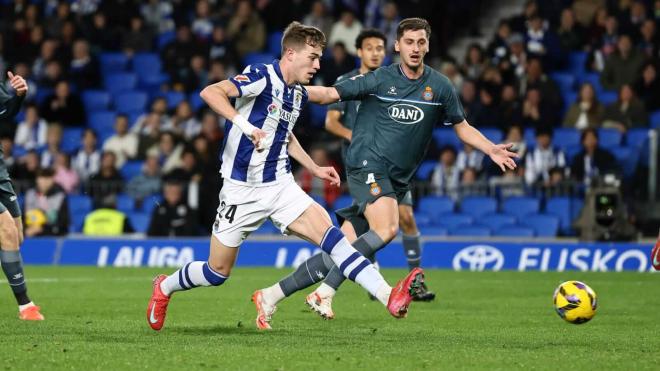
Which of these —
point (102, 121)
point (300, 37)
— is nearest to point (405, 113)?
point (300, 37)

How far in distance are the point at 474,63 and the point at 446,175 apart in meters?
3.15

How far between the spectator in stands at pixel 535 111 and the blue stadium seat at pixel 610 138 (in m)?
0.97

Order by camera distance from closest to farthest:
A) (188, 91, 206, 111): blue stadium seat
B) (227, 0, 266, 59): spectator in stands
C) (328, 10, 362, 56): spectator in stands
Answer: (328, 10, 362, 56): spectator in stands, (188, 91, 206, 111): blue stadium seat, (227, 0, 266, 59): spectator in stands

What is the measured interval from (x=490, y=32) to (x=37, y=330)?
17.1 m

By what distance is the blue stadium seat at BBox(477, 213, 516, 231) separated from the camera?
19.5 meters

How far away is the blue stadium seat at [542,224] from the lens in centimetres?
1919

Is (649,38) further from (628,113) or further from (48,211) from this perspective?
(48,211)

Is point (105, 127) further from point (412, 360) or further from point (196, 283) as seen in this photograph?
point (412, 360)

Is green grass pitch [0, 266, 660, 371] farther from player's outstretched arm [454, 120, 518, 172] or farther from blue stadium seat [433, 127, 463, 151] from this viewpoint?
blue stadium seat [433, 127, 463, 151]

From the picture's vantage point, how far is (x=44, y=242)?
19750 mm

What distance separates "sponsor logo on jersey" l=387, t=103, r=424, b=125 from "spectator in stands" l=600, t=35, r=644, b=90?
11601 millimetres

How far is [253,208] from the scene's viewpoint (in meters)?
9.00

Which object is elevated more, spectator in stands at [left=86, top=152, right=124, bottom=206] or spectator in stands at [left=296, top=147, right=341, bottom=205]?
spectator in stands at [left=296, top=147, right=341, bottom=205]

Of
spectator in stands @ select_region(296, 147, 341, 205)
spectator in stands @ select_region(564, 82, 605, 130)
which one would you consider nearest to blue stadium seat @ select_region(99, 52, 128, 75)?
spectator in stands @ select_region(296, 147, 341, 205)
